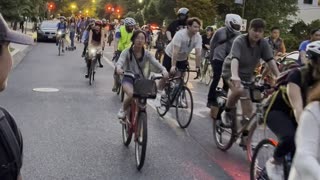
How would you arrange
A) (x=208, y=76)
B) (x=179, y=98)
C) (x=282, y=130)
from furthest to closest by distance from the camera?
1. (x=208, y=76)
2. (x=179, y=98)
3. (x=282, y=130)

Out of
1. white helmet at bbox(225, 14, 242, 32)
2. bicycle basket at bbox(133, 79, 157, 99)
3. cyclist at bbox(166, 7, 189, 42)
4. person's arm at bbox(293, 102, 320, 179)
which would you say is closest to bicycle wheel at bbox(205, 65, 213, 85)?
cyclist at bbox(166, 7, 189, 42)

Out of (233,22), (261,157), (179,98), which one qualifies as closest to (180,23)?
(233,22)

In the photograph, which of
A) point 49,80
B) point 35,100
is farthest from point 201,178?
point 49,80

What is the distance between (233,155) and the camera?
735 centimetres

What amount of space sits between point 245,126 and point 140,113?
1.35 meters

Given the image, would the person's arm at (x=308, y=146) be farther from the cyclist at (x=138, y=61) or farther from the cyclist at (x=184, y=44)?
the cyclist at (x=184, y=44)

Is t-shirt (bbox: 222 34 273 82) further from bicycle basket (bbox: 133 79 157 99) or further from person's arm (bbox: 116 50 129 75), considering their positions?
person's arm (bbox: 116 50 129 75)

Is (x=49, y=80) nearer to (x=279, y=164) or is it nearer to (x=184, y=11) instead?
(x=184, y=11)

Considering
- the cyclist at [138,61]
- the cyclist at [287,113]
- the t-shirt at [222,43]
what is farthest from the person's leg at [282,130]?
the t-shirt at [222,43]

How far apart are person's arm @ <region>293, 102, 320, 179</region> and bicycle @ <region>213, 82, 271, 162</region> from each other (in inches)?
117

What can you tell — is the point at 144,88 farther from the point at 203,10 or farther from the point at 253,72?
the point at 203,10

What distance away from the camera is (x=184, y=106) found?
933cm

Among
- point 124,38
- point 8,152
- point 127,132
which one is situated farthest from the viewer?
point 124,38

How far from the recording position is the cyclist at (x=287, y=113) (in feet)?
13.6
